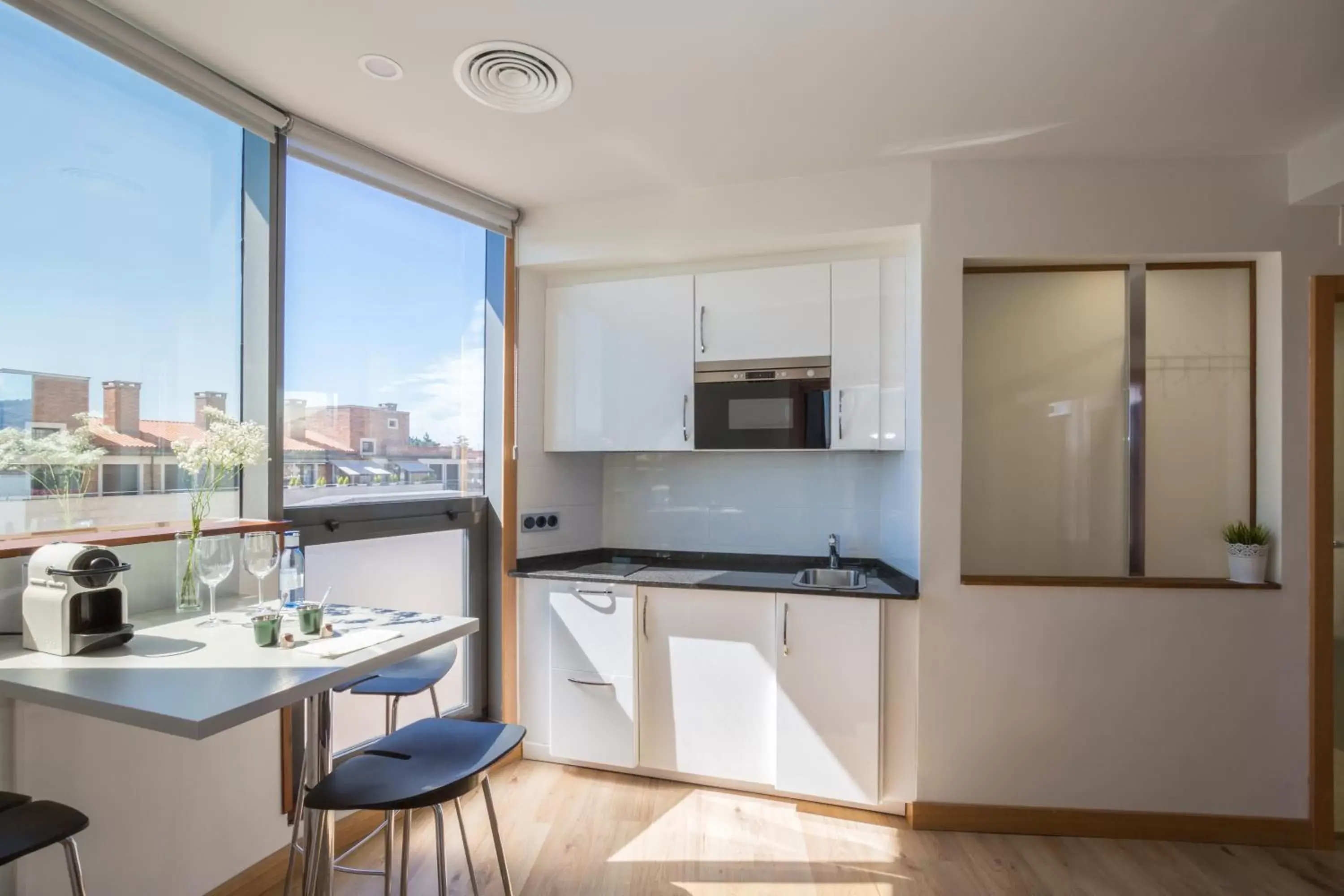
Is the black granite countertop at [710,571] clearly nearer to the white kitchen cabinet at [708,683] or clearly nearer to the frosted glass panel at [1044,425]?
the white kitchen cabinet at [708,683]

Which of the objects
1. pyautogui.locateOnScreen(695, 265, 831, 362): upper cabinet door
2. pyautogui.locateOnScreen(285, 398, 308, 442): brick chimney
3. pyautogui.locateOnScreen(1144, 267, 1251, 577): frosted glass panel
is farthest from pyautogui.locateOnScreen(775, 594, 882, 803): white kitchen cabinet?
pyautogui.locateOnScreen(285, 398, 308, 442): brick chimney

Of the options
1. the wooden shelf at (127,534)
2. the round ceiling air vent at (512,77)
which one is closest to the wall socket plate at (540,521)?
the wooden shelf at (127,534)

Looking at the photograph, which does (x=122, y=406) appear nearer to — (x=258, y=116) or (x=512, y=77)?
(x=258, y=116)

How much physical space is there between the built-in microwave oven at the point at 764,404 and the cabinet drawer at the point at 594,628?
754mm

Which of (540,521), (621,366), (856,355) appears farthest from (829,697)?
(621,366)

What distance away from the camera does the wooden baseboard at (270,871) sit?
2016 millimetres

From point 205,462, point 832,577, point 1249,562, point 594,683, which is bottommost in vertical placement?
point 594,683

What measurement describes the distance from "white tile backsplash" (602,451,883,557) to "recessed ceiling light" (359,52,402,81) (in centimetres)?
204

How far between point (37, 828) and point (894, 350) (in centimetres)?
279

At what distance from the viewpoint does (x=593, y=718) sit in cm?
298

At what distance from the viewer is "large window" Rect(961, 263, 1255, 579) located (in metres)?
2.67

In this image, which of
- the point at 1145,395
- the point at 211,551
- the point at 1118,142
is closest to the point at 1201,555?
the point at 1145,395

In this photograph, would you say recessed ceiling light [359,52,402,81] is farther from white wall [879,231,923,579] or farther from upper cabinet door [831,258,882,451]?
white wall [879,231,923,579]

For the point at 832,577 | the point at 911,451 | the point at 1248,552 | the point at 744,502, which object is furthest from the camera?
the point at 744,502
